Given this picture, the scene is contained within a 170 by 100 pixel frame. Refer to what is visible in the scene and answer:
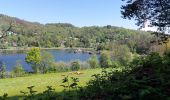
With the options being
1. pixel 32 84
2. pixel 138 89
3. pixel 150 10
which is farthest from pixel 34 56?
pixel 138 89

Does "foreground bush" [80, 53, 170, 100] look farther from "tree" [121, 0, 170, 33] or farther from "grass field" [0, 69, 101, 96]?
"grass field" [0, 69, 101, 96]

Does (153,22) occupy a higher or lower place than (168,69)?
higher

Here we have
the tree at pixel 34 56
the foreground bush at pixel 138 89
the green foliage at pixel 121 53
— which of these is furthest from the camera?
the green foliage at pixel 121 53

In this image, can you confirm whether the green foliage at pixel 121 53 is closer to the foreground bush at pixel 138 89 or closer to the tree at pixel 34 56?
the tree at pixel 34 56

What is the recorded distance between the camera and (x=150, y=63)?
905 cm

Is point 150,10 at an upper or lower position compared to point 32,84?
upper

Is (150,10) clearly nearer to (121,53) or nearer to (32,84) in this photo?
(32,84)

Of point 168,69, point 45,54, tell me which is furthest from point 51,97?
point 45,54

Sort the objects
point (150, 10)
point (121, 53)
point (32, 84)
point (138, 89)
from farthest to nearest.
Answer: point (121, 53) < point (32, 84) < point (150, 10) < point (138, 89)

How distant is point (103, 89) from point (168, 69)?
1463 mm

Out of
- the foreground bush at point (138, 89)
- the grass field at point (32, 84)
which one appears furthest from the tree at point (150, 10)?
the grass field at point (32, 84)

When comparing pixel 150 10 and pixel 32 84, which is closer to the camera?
pixel 150 10

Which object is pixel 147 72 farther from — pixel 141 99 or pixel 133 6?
pixel 133 6

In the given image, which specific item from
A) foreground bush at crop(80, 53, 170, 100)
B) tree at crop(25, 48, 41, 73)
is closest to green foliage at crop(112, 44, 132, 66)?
tree at crop(25, 48, 41, 73)
